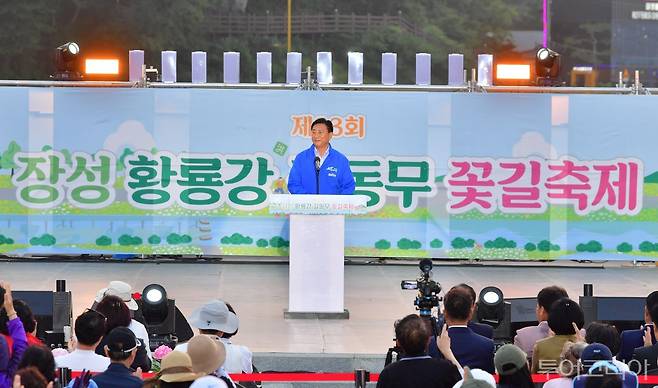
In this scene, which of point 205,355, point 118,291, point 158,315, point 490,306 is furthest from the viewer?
point 158,315

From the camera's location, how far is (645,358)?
9055 millimetres

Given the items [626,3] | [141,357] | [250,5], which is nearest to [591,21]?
[626,3]

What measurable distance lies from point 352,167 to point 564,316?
29.2 ft

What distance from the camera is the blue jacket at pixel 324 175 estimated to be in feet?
A: 47.7

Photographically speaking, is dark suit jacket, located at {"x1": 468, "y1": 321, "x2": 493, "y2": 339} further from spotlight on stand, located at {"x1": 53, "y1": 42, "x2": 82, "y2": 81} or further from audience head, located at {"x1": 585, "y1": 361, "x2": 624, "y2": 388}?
spotlight on stand, located at {"x1": 53, "y1": 42, "x2": 82, "y2": 81}

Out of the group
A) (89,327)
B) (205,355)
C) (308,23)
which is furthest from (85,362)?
(308,23)

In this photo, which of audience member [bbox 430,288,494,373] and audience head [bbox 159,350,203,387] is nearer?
audience head [bbox 159,350,203,387]

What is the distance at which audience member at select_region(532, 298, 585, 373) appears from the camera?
9133mm

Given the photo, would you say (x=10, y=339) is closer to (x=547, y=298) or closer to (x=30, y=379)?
(x=30, y=379)

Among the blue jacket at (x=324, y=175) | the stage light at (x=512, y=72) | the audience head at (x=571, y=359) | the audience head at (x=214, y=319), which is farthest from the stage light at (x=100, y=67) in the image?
the audience head at (x=571, y=359)

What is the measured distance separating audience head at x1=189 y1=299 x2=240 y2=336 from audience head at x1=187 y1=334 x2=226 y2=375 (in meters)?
1.19

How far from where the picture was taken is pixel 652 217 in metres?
18.0

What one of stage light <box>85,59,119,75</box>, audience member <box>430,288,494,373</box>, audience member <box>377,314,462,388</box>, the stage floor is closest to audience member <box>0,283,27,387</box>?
audience member <box>377,314,462,388</box>

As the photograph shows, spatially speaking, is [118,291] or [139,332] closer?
[139,332]
